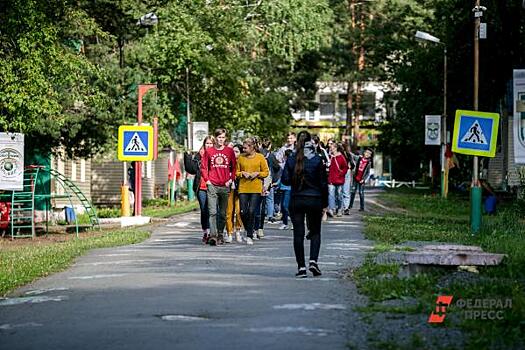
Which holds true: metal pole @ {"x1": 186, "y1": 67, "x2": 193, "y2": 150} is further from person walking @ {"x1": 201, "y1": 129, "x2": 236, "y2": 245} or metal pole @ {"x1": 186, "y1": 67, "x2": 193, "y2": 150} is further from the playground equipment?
person walking @ {"x1": 201, "y1": 129, "x2": 236, "y2": 245}

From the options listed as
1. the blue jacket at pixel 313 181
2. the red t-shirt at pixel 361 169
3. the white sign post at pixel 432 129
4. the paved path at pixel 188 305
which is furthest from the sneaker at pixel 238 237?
the white sign post at pixel 432 129

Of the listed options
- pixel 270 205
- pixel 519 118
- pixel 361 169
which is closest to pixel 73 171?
pixel 361 169

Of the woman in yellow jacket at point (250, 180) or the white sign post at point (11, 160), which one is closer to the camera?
the woman in yellow jacket at point (250, 180)

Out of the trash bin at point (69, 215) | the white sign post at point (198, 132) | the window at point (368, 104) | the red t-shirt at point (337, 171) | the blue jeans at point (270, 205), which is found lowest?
the trash bin at point (69, 215)

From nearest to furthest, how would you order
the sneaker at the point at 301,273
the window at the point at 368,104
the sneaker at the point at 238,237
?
the sneaker at the point at 301,273, the sneaker at the point at 238,237, the window at the point at 368,104

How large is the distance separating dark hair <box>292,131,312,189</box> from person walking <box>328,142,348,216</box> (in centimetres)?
1692

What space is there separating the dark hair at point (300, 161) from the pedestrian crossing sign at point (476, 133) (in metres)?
9.24

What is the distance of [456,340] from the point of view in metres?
10.2

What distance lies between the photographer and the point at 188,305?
1247 cm

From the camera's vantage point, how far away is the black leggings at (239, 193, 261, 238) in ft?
73.6

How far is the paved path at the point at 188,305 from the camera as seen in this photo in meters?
10.3

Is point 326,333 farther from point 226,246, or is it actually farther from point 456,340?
point 226,246

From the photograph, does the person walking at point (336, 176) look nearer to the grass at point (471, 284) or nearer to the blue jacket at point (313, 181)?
the grass at point (471, 284)

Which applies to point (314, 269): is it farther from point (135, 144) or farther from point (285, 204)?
point (135, 144)
